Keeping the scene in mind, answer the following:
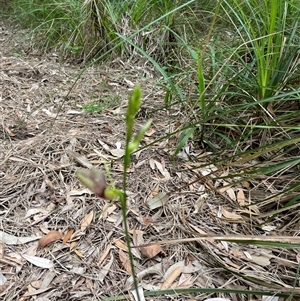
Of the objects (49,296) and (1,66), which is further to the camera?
(1,66)

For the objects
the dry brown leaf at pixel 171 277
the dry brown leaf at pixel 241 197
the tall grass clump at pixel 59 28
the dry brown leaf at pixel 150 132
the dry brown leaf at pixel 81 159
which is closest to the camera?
the dry brown leaf at pixel 171 277

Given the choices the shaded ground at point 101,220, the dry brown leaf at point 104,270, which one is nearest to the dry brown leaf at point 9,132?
the shaded ground at point 101,220

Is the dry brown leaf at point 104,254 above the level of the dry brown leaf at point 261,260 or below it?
above

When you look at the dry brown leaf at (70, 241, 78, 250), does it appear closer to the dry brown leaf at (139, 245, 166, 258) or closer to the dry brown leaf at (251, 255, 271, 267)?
the dry brown leaf at (139, 245, 166, 258)

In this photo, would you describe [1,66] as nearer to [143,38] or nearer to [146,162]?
[143,38]

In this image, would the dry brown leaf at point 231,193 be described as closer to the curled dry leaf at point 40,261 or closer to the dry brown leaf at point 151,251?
the dry brown leaf at point 151,251

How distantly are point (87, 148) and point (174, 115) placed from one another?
405mm

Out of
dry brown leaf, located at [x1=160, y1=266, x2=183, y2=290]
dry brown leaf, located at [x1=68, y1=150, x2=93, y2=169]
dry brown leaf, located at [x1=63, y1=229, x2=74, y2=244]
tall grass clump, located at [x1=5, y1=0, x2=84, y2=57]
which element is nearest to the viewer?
dry brown leaf, located at [x1=160, y1=266, x2=183, y2=290]

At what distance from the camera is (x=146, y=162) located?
1.24 m

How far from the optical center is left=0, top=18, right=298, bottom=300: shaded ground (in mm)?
885

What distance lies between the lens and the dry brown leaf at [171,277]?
0.88 m

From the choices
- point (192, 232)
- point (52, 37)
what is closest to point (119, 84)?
point (52, 37)

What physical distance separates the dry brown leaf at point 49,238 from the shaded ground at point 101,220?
0.04ft

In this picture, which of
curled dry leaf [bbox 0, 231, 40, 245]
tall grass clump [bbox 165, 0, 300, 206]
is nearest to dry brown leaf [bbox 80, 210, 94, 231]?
curled dry leaf [bbox 0, 231, 40, 245]
